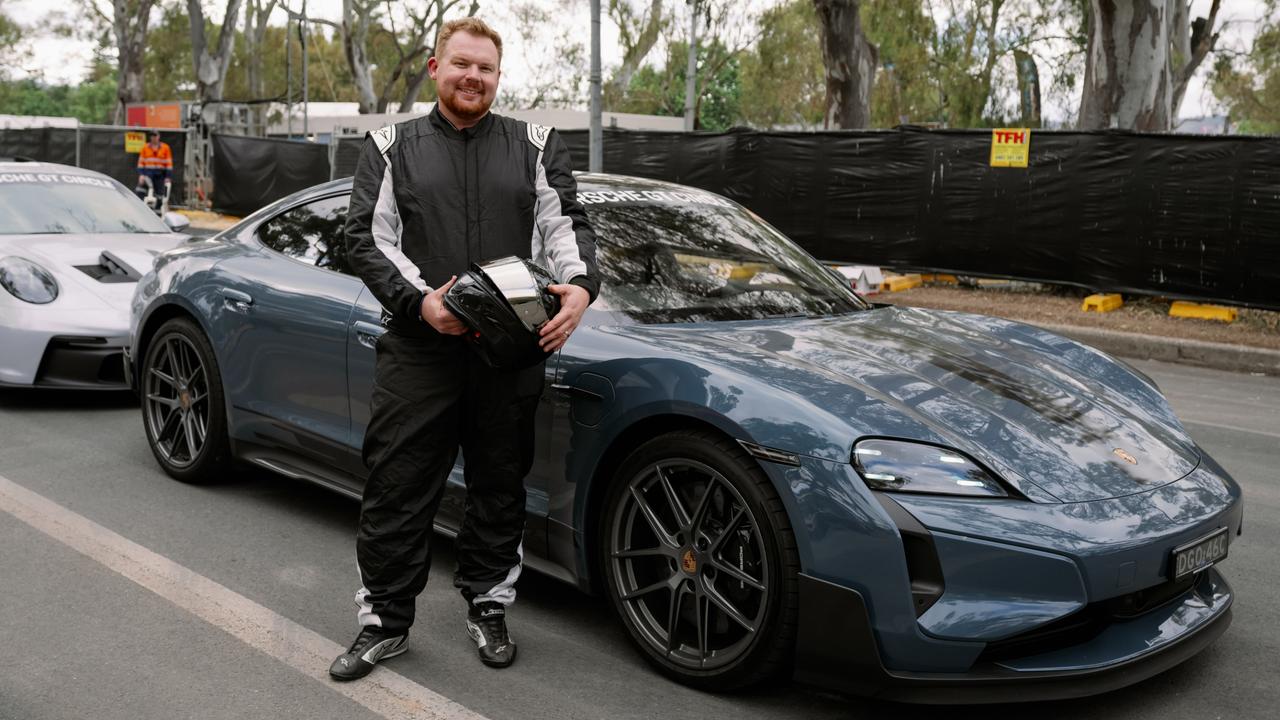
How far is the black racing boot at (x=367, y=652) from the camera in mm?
3342

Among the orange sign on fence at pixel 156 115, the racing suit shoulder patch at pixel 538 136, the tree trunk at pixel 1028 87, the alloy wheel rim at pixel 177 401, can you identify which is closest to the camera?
the racing suit shoulder patch at pixel 538 136

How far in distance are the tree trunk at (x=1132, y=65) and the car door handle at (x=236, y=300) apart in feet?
45.6

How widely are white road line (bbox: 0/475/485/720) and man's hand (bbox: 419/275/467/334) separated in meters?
0.99

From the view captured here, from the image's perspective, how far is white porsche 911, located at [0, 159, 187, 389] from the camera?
21.7ft

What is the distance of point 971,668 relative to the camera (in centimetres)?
282

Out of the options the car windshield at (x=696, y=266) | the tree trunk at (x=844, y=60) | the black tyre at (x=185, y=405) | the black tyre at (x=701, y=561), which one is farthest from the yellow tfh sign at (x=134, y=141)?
the black tyre at (x=701, y=561)

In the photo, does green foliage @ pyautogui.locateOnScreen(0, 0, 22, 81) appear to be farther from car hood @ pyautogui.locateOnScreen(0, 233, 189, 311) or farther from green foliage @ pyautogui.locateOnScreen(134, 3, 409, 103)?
car hood @ pyautogui.locateOnScreen(0, 233, 189, 311)

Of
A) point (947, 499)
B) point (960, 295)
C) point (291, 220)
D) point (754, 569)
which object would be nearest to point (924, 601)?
point (947, 499)

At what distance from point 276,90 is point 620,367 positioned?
2932 inches

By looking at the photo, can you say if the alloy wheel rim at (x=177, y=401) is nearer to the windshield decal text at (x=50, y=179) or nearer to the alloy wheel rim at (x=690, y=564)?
the alloy wheel rim at (x=690, y=564)

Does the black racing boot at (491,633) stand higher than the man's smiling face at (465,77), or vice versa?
the man's smiling face at (465,77)

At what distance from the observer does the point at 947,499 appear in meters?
2.87

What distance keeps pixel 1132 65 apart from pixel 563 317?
587 inches

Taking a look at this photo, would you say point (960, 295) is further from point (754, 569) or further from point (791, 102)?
point (791, 102)
